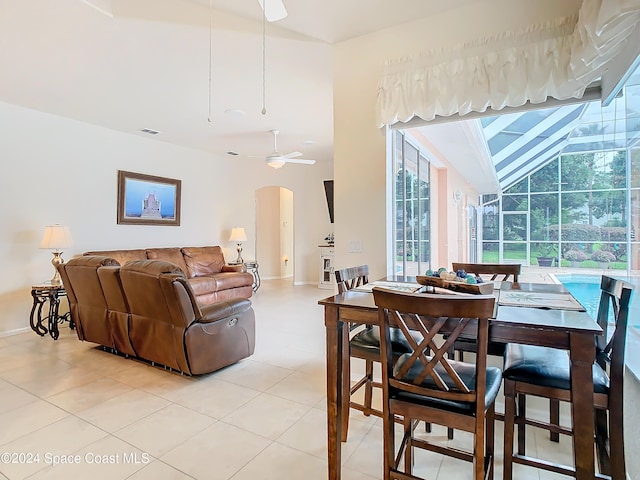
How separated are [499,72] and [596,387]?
1.91 m

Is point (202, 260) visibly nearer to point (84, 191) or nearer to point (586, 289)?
point (84, 191)

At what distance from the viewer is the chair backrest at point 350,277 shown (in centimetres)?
222

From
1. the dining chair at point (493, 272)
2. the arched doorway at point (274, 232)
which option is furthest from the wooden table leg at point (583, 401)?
the arched doorway at point (274, 232)

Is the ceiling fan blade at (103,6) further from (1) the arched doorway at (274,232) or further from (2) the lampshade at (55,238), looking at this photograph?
(1) the arched doorway at (274,232)

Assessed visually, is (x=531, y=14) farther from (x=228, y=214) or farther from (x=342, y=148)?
(x=228, y=214)

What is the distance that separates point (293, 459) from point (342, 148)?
2259 mm

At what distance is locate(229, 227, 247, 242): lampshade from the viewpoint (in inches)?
273

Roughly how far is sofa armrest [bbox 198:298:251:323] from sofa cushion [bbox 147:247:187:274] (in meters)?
2.70

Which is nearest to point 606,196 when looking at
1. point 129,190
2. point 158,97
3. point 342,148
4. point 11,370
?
point 342,148

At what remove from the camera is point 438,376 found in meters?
1.35

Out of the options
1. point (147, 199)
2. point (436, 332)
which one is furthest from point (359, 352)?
point (147, 199)

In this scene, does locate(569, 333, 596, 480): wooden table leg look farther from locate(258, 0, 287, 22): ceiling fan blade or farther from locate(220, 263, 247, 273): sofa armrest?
locate(220, 263, 247, 273): sofa armrest

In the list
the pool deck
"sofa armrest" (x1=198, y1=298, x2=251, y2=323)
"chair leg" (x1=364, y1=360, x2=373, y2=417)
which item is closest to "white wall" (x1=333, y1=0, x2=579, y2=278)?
"chair leg" (x1=364, y1=360, x2=373, y2=417)

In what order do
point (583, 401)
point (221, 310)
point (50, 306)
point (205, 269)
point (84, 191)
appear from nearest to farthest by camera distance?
1. point (583, 401)
2. point (221, 310)
3. point (50, 306)
4. point (84, 191)
5. point (205, 269)
